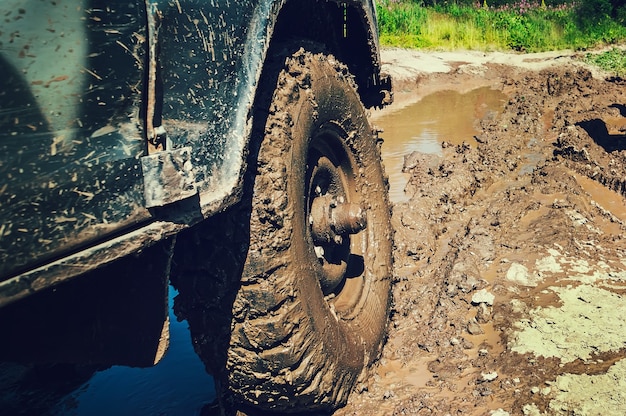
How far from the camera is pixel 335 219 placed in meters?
2.60

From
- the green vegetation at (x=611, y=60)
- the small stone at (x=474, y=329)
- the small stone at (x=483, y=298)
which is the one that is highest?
the green vegetation at (x=611, y=60)

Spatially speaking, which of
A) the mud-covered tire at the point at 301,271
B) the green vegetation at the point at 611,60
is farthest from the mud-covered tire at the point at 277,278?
the green vegetation at the point at 611,60

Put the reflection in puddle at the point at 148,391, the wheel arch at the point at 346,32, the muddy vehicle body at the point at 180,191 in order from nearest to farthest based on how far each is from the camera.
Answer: the muddy vehicle body at the point at 180,191, the wheel arch at the point at 346,32, the reflection in puddle at the point at 148,391

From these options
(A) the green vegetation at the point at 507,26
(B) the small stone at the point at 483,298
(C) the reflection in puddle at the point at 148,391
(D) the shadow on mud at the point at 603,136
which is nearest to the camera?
(C) the reflection in puddle at the point at 148,391

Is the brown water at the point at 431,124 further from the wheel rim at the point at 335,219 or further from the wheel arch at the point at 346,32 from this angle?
the wheel rim at the point at 335,219

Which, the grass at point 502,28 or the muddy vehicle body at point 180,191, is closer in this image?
the muddy vehicle body at point 180,191

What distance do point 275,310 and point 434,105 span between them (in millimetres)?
7993

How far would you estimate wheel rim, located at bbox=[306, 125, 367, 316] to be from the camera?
2594 mm

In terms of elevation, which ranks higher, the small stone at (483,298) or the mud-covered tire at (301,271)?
the mud-covered tire at (301,271)

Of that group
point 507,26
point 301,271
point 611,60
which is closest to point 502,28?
point 507,26

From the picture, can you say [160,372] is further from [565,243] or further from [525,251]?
[565,243]

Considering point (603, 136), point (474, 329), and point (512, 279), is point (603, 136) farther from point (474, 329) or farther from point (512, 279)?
point (474, 329)

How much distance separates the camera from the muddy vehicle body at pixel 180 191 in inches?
48.5

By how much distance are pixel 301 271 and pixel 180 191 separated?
2.27ft
